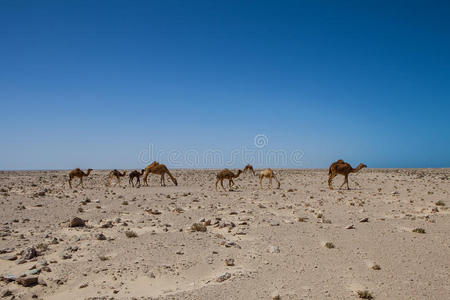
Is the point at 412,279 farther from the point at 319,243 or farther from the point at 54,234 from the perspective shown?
the point at 54,234

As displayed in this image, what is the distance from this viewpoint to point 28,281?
6.65m

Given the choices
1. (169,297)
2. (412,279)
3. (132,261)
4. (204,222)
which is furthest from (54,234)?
(412,279)

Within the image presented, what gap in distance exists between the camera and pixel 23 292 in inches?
252

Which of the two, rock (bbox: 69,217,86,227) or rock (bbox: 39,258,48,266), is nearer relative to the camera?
rock (bbox: 39,258,48,266)

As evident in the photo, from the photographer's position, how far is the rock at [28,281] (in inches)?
260

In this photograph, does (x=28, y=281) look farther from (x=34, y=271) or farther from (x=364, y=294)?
(x=364, y=294)

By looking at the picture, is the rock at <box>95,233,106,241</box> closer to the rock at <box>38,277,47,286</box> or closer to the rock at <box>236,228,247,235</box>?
the rock at <box>38,277,47,286</box>

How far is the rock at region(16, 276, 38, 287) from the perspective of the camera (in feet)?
21.7

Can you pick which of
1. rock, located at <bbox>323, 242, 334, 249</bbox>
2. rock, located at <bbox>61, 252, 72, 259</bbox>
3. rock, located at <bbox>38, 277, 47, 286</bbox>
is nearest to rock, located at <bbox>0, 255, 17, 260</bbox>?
rock, located at <bbox>61, 252, 72, 259</bbox>

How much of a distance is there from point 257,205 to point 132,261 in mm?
9172

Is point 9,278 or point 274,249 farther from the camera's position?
point 274,249

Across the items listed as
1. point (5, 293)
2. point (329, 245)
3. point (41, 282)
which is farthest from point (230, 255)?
point (5, 293)

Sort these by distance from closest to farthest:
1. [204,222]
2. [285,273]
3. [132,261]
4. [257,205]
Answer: [285,273]
[132,261]
[204,222]
[257,205]

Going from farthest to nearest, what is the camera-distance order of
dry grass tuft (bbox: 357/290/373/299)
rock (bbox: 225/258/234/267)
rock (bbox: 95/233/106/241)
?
rock (bbox: 95/233/106/241) → rock (bbox: 225/258/234/267) → dry grass tuft (bbox: 357/290/373/299)
